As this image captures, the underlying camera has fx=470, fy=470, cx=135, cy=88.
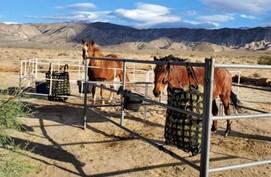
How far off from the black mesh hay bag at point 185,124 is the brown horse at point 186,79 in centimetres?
137

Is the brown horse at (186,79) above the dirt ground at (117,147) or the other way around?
above

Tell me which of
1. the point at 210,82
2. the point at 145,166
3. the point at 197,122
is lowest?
the point at 145,166

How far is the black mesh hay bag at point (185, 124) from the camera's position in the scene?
5.03 meters

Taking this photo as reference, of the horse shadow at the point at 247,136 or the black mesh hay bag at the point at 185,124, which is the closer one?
the black mesh hay bag at the point at 185,124

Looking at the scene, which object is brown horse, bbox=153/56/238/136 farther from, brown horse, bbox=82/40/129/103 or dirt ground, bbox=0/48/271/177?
brown horse, bbox=82/40/129/103

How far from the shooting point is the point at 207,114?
14.0 ft

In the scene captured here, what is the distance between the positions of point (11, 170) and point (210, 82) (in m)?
2.09

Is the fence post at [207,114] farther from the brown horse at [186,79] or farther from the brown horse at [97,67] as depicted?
the brown horse at [97,67]

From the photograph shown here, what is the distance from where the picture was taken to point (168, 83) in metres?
7.71

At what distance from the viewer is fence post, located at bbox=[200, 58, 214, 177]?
4.20 meters

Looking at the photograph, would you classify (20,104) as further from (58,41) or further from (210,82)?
(58,41)

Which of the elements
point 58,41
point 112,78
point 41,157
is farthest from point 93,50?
point 58,41

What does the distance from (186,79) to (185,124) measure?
3.46m

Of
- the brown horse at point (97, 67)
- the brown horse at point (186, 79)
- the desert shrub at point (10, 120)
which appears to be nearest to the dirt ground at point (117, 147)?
the brown horse at point (186, 79)
